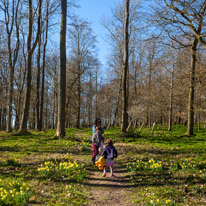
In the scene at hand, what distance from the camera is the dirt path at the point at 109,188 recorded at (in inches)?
188

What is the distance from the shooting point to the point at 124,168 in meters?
7.63

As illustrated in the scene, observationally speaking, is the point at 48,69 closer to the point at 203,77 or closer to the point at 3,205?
the point at 203,77

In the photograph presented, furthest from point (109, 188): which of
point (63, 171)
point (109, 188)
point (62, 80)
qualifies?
point (62, 80)

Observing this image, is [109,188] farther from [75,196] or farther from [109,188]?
[75,196]

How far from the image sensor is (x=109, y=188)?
5.68m

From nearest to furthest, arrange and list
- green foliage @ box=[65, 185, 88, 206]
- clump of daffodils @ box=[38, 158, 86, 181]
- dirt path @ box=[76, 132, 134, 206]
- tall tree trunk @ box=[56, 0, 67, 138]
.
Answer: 1. green foliage @ box=[65, 185, 88, 206]
2. dirt path @ box=[76, 132, 134, 206]
3. clump of daffodils @ box=[38, 158, 86, 181]
4. tall tree trunk @ box=[56, 0, 67, 138]

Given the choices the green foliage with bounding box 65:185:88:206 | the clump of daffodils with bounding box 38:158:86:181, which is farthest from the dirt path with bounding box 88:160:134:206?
the clump of daffodils with bounding box 38:158:86:181

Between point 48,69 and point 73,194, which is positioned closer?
point 73,194

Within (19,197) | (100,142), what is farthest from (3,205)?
(100,142)

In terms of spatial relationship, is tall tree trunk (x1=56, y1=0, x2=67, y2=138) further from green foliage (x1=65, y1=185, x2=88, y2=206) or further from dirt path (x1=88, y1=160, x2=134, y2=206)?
green foliage (x1=65, y1=185, x2=88, y2=206)

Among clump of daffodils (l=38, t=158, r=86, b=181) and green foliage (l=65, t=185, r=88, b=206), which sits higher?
clump of daffodils (l=38, t=158, r=86, b=181)

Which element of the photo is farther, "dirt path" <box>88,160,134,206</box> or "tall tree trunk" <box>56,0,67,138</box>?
"tall tree trunk" <box>56,0,67,138</box>

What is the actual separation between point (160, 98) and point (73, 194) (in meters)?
21.5

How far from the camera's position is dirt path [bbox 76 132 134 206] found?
478cm
